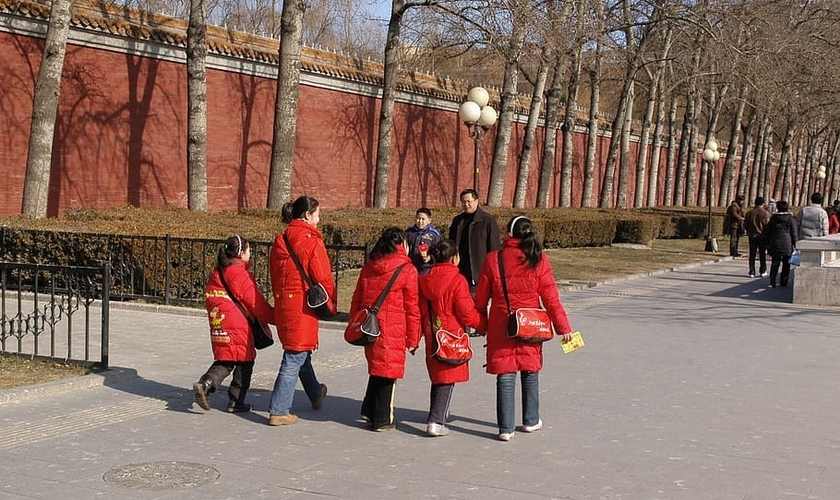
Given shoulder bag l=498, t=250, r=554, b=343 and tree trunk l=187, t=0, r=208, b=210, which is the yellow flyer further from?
tree trunk l=187, t=0, r=208, b=210

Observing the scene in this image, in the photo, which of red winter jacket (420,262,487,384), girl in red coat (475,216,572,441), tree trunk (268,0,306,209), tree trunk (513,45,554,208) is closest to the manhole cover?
red winter jacket (420,262,487,384)

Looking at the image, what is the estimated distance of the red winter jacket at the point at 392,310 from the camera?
285 inches

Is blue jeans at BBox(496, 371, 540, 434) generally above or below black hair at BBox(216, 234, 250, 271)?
below

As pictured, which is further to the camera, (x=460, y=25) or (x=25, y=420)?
(x=460, y=25)

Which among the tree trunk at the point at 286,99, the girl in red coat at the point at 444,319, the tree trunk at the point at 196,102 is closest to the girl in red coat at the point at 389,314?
the girl in red coat at the point at 444,319

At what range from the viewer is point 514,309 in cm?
720

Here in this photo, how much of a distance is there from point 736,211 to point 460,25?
29.1 feet

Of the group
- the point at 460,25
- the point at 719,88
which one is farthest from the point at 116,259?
the point at 719,88

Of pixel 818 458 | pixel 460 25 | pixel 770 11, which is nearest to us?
pixel 818 458

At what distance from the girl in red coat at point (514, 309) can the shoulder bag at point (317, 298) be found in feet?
3.40

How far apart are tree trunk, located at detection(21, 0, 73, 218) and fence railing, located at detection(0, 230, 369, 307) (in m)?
3.46

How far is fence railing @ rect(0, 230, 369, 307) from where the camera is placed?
1334cm

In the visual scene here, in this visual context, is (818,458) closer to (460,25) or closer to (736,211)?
(460,25)

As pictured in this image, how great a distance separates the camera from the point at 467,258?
36.6 ft
